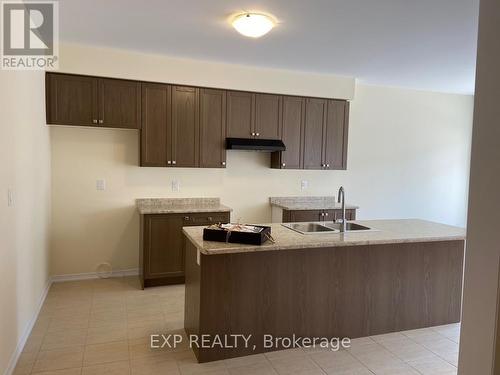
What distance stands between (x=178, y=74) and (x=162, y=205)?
1591 millimetres

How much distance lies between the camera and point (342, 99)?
5.07 m

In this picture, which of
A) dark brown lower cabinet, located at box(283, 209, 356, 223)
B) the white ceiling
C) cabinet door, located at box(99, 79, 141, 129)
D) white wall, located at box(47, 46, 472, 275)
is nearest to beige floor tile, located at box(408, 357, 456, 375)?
dark brown lower cabinet, located at box(283, 209, 356, 223)

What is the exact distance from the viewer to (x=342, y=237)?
2.88 metres

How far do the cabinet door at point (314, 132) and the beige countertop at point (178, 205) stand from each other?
1363mm

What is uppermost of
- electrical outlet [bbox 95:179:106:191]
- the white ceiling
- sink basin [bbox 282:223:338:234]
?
the white ceiling

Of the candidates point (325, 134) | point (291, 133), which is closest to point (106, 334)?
point (291, 133)

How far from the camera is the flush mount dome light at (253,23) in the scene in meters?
2.92

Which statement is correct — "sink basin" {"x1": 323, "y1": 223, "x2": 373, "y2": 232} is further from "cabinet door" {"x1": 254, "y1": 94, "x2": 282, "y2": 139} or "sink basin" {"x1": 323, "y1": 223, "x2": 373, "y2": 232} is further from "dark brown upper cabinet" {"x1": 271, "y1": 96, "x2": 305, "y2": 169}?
"cabinet door" {"x1": 254, "y1": 94, "x2": 282, "y2": 139}

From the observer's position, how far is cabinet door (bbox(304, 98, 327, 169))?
4.93 meters

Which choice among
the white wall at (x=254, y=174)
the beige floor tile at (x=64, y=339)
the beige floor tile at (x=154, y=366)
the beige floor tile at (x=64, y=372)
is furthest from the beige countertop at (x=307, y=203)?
the beige floor tile at (x=64, y=372)

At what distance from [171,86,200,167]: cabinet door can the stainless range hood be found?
419 mm

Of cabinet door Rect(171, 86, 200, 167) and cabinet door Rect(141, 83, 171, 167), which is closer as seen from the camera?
cabinet door Rect(141, 83, 171, 167)

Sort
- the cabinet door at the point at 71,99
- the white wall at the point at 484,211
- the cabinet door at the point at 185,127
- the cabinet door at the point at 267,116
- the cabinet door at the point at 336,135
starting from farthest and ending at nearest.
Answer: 1. the cabinet door at the point at 336,135
2. the cabinet door at the point at 267,116
3. the cabinet door at the point at 185,127
4. the cabinet door at the point at 71,99
5. the white wall at the point at 484,211

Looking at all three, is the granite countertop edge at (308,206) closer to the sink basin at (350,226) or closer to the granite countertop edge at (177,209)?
the granite countertop edge at (177,209)
